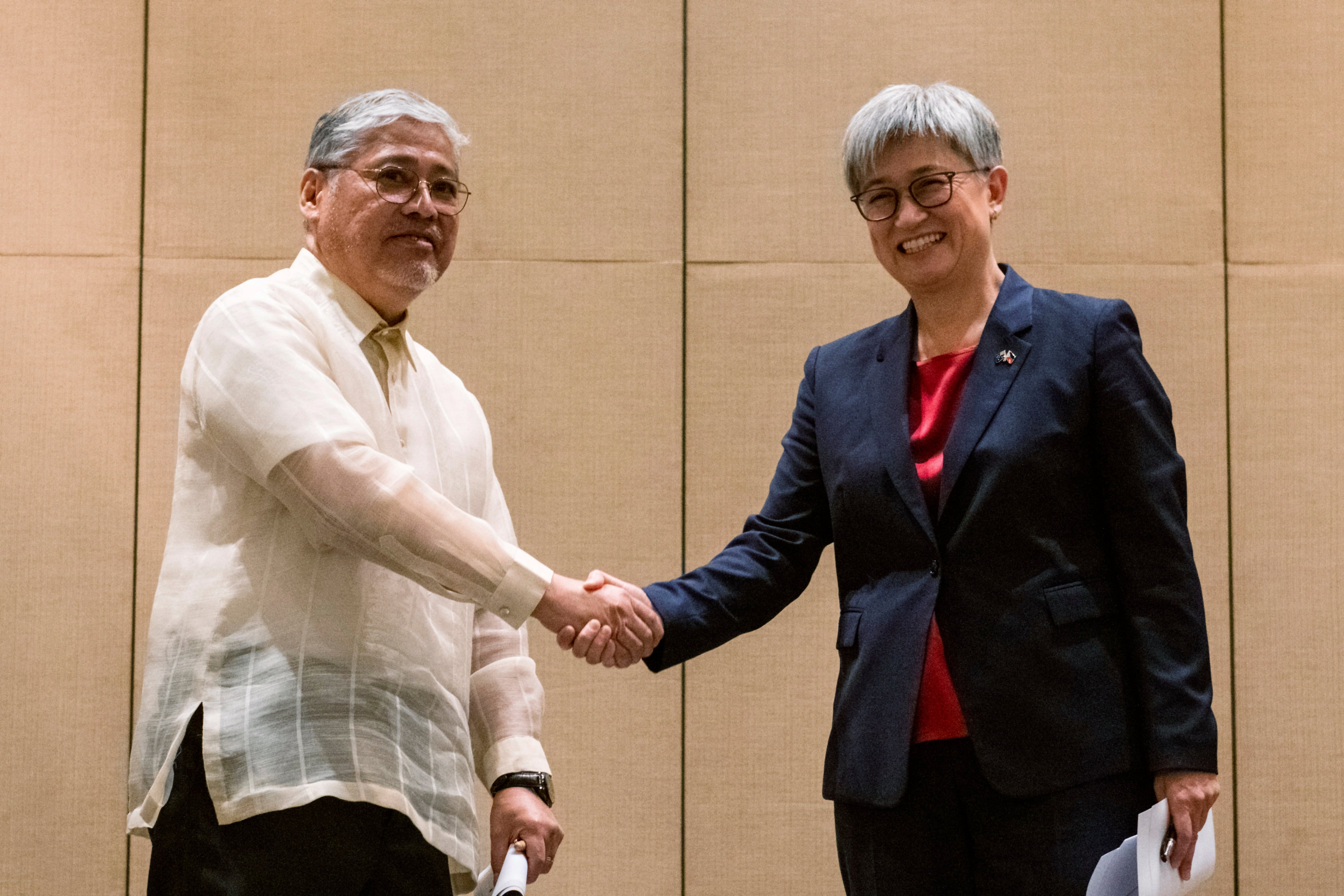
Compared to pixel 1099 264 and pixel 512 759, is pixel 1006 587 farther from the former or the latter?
pixel 1099 264

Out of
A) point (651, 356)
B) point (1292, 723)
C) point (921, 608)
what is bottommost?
point (1292, 723)

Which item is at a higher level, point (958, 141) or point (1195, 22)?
point (1195, 22)

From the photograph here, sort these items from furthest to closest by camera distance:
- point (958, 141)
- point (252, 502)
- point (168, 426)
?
1. point (168, 426)
2. point (958, 141)
3. point (252, 502)

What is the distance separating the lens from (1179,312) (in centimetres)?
339

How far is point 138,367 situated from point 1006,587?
2.37 m

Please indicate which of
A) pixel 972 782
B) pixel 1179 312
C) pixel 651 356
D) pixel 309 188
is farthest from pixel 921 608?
pixel 1179 312

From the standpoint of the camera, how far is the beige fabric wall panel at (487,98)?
3322mm

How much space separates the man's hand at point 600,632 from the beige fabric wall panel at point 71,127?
6.04 ft

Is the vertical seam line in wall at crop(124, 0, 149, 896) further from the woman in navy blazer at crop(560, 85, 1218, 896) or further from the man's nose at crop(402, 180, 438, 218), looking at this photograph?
the woman in navy blazer at crop(560, 85, 1218, 896)

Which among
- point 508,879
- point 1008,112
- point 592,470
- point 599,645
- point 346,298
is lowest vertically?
point 508,879

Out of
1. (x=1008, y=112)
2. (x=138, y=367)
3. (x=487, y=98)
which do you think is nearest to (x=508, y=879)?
(x=138, y=367)

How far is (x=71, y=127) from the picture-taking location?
3285 mm

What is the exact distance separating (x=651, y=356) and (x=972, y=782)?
1.79 meters

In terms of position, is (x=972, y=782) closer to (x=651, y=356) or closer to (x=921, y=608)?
(x=921, y=608)
